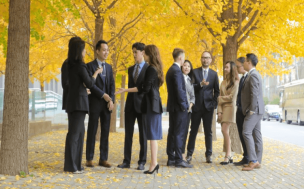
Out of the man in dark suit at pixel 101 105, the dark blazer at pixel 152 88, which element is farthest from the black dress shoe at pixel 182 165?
the dark blazer at pixel 152 88

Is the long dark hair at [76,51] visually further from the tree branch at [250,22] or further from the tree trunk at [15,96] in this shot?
the tree branch at [250,22]

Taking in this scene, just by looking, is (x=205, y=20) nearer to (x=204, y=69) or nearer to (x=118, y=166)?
(x=204, y=69)

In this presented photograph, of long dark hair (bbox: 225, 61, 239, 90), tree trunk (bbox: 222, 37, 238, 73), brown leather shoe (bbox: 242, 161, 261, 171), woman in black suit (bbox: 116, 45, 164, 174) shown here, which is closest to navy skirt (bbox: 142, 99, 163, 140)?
woman in black suit (bbox: 116, 45, 164, 174)

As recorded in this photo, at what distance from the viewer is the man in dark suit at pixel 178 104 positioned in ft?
30.6

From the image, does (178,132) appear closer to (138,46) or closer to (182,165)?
(182,165)

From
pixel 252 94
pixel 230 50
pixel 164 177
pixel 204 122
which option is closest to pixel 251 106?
pixel 252 94

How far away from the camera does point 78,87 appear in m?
8.24

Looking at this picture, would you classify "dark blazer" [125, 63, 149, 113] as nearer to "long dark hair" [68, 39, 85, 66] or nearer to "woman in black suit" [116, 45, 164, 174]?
"woman in black suit" [116, 45, 164, 174]

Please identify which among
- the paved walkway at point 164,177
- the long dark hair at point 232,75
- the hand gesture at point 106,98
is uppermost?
the long dark hair at point 232,75

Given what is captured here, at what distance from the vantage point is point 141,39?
21.0 metres

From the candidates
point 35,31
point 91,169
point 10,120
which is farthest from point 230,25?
point 10,120

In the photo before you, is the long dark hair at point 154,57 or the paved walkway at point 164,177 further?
the long dark hair at point 154,57

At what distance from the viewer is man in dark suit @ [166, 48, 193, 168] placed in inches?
367

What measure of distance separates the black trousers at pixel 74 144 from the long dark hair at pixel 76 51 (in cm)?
83
